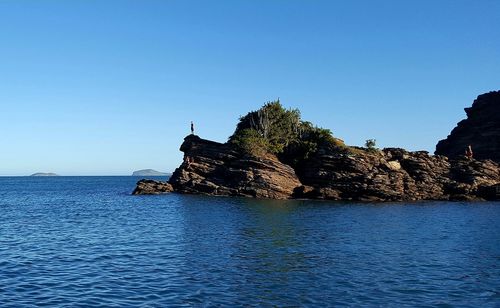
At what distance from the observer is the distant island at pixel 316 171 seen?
8969 centimetres

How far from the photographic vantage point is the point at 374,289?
26.0 meters

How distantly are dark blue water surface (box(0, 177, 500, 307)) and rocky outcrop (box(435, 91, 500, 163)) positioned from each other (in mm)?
66610

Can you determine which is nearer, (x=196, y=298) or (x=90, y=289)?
(x=196, y=298)

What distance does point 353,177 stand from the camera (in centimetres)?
8956

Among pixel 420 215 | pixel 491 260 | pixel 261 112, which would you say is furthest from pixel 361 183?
pixel 491 260

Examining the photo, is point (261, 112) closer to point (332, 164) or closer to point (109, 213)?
point (332, 164)

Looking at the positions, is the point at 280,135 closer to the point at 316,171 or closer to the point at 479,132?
the point at 316,171

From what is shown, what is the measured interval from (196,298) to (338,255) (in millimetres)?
15259

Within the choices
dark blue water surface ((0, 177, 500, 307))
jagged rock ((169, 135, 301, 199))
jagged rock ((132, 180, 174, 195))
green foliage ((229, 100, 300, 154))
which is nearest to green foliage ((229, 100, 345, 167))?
green foliage ((229, 100, 300, 154))

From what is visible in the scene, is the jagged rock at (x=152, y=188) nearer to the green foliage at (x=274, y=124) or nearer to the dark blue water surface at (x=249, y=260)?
the green foliage at (x=274, y=124)

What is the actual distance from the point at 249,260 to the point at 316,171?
2459 inches

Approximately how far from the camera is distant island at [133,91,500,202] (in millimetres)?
89688

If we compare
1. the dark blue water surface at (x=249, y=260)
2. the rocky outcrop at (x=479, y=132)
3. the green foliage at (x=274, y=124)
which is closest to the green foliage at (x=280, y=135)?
the green foliage at (x=274, y=124)

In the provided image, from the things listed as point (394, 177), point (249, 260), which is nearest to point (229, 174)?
point (394, 177)
